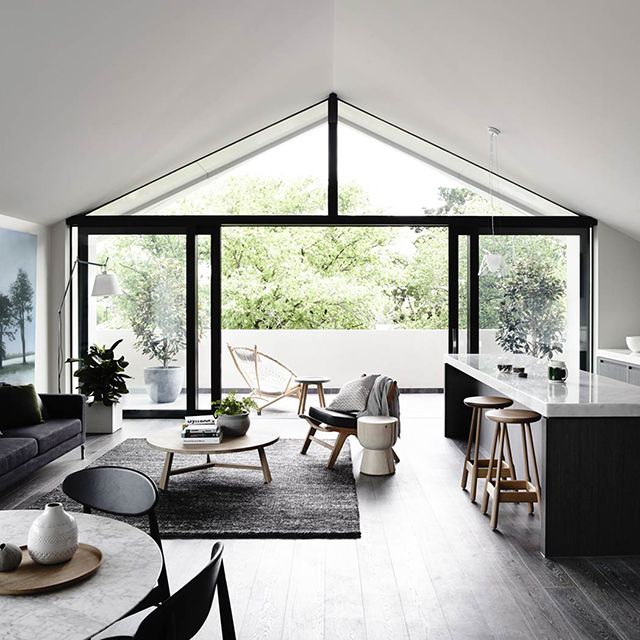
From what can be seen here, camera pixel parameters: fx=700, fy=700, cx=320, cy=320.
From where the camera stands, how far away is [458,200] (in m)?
7.66

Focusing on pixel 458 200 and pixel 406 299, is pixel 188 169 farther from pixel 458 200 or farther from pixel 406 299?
pixel 406 299

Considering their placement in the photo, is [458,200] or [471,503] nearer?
[471,503]

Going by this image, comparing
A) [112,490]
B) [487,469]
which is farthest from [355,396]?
[112,490]

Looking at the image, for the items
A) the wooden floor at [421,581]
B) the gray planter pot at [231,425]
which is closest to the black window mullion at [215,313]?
the gray planter pot at [231,425]

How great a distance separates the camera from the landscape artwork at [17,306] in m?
6.25

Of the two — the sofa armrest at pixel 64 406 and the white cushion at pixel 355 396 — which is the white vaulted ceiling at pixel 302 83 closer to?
the sofa armrest at pixel 64 406

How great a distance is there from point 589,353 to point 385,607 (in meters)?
5.38

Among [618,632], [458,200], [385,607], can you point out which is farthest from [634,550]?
[458,200]

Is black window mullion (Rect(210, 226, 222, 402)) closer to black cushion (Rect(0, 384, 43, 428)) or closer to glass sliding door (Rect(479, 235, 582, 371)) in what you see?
black cushion (Rect(0, 384, 43, 428))

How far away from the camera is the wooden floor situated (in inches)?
112

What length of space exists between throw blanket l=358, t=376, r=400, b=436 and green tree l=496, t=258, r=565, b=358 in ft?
7.75

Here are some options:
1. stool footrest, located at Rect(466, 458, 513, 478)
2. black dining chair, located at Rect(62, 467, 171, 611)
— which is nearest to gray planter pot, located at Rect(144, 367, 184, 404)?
stool footrest, located at Rect(466, 458, 513, 478)

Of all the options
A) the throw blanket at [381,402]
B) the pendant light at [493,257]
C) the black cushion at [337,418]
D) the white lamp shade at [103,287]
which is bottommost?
the black cushion at [337,418]

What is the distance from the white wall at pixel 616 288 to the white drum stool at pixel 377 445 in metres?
3.41
